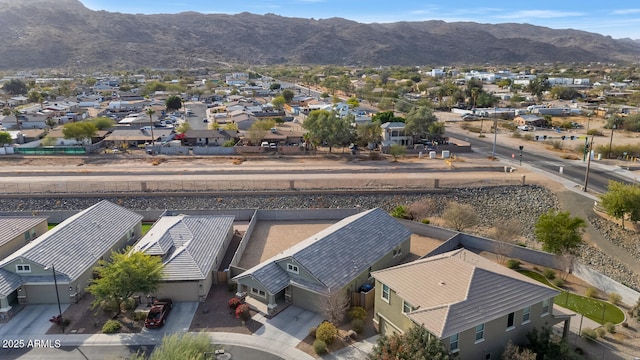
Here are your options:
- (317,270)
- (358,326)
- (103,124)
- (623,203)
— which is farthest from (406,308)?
(103,124)

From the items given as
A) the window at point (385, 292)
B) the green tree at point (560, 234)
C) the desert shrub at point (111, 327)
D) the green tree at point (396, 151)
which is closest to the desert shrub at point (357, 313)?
the window at point (385, 292)

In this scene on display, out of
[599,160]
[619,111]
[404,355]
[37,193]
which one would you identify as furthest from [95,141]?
[619,111]

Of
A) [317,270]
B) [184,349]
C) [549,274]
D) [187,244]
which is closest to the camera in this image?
[184,349]

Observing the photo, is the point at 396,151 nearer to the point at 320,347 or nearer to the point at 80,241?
the point at 80,241

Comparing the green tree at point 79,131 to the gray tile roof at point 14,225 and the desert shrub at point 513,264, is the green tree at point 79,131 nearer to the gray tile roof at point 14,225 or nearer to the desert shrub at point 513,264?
the gray tile roof at point 14,225

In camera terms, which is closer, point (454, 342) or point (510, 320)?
point (454, 342)

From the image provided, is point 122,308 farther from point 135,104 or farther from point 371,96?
point 371,96
